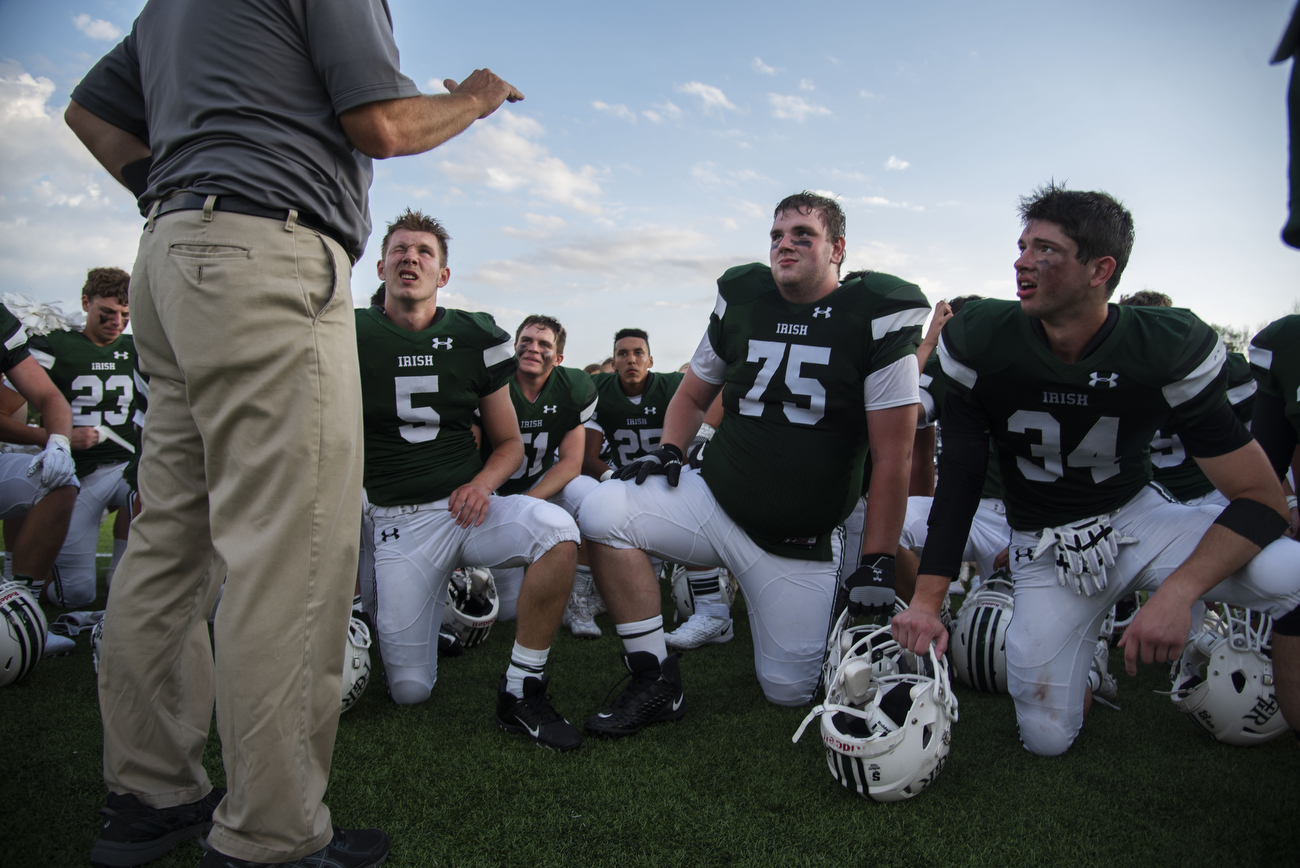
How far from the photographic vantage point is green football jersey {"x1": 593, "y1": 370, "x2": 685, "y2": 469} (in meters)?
5.19

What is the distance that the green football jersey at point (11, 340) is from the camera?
3.51m

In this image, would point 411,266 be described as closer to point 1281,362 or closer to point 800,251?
point 800,251

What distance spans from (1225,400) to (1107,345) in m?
0.34

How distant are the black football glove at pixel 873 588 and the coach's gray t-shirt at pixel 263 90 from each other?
5.87 feet

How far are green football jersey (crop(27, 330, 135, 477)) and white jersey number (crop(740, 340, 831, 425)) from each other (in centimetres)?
411

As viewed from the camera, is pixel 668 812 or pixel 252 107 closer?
pixel 252 107

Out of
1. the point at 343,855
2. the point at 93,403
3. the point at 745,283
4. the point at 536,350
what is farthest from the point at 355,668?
the point at 93,403

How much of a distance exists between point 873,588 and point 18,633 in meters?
2.97

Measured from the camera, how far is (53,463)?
3.69m

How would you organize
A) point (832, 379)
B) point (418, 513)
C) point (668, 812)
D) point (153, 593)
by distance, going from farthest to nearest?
point (418, 513) < point (832, 379) < point (668, 812) < point (153, 593)

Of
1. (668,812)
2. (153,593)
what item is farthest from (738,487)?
(153,593)

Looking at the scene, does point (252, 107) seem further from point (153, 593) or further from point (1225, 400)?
point (1225, 400)

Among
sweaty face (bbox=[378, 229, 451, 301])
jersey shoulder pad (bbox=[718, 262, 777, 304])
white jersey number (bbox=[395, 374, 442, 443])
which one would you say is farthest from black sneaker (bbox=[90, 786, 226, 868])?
jersey shoulder pad (bbox=[718, 262, 777, 304])

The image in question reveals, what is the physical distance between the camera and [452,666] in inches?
126
